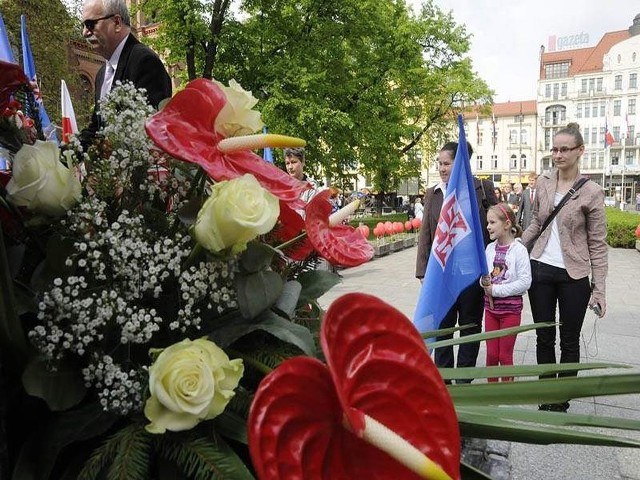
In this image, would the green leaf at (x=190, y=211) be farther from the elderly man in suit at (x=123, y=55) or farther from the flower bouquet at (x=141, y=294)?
the elderly man in suit at (x=123, y=55)

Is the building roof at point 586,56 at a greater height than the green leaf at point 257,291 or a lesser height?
greater

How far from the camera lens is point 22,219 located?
0.81 metres

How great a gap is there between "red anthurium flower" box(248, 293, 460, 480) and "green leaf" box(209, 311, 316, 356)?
97 mm

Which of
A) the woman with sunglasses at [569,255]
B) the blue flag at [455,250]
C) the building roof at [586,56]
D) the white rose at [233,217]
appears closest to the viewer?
the white rose at [233,217]

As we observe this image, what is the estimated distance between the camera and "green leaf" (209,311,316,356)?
29.9 inches

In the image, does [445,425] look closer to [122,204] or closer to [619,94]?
[122,204]

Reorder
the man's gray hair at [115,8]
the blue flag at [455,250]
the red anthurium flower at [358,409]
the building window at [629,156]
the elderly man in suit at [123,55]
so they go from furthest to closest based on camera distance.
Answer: the building window at [629,156]
the blue flag at [455,250]
the elderly man in suit at [123,55]
the man's gray hair at [115,8]
the red anthurium flower at [358,409]

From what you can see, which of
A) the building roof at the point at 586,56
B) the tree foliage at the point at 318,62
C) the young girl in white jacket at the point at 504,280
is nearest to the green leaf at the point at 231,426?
the young girl in white jacket at the point at 504,280

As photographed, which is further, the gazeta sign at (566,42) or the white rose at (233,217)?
the gazeta sign at (566,42)

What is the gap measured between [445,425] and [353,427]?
6.0 inches

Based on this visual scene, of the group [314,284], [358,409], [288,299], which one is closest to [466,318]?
[314,284]

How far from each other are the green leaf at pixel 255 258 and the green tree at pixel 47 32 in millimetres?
15279

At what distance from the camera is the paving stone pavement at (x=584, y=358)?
2852mm

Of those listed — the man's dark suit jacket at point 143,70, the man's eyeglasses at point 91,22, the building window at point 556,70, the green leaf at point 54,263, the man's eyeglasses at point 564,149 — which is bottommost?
the green leaf at point 54,263
